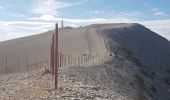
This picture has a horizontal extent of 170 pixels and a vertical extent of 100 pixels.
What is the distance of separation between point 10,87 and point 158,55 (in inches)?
2393

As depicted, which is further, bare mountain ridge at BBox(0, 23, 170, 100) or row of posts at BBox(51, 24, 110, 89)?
bare mountain ridge at BBox(0, 23, 170, 100)

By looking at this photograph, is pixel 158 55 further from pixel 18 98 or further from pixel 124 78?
pixel 18 98

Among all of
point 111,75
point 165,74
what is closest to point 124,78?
point 111,75

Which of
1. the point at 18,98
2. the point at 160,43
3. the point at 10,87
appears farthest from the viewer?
the point at 160,43

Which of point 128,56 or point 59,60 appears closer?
point 59,60

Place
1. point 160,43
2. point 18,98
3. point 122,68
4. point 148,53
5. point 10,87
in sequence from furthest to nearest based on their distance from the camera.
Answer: point 160,43 < point 148,53 < point 122,68 < point 10,87 < point 18,98

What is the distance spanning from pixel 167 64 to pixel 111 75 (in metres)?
42.6

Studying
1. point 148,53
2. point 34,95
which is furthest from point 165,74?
point 34,95

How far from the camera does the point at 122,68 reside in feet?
162

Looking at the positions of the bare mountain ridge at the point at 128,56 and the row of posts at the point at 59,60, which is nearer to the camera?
the row of posts at the point at 59,60

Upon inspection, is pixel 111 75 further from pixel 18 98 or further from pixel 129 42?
pixel 129 42

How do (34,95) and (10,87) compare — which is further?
(10,87)

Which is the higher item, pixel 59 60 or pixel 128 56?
pixel 59 60

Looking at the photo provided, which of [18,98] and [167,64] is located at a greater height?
[18,98]
